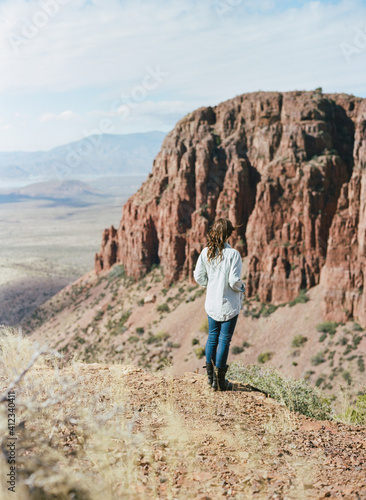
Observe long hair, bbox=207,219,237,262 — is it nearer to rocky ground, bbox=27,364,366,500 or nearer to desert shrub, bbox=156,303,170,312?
rocky ground, bbox=27,364,366,500

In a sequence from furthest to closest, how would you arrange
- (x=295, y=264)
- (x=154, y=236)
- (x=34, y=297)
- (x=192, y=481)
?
(x=34, y=297), (x=154, y=236), (x=295, y=264), (x=192, y=481)

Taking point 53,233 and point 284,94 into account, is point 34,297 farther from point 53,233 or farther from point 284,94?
point 53,233

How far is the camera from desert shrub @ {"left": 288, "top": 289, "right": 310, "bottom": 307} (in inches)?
1892

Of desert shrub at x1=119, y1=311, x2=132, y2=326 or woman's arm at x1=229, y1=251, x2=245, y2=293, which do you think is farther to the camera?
desert shrub at x1=119, y1=311, x2=132, y2=326

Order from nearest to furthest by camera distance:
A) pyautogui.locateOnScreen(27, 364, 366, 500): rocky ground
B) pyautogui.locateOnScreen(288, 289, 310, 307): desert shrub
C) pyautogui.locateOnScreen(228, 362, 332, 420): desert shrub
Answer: pyautogui.locateOnScreen(27, 364, 366, 500): rocky ground
pyautogui.locateOnScreen(228, 362, 332, 420): desert shrub
pyautogui.locateOnScreen(288, 289, 310, 307): desert shrub

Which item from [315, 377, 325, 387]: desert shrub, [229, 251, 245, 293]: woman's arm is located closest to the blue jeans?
[229, 251, 245, 293]: woman's arm

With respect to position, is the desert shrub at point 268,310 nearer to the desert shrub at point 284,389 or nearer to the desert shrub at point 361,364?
the desert shrub at point 361,364

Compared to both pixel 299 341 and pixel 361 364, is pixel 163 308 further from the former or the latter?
pixel 361 364

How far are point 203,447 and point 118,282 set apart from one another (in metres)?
64.3

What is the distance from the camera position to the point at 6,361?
25.6 ft

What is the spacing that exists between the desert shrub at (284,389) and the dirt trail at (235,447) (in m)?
1.59

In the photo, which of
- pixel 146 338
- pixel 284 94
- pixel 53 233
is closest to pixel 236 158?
pixel 284 94

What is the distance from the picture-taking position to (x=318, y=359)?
40.3 m

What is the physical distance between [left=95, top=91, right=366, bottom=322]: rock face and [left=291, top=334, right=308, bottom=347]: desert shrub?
3.45 meters
